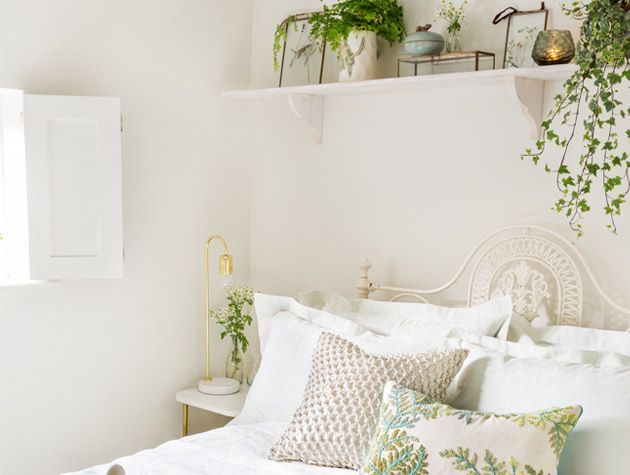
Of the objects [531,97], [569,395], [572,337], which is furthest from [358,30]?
[569,395]

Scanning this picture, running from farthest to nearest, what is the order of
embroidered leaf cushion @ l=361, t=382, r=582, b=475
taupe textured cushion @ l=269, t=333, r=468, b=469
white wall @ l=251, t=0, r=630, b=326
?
white wall @ l=251, t=0, r=630, b=326, taupe textured cushion @ l=269, t=333, r=468, b=469, embroidered leaf cushion @ l=361, t=382, r=582, b=475

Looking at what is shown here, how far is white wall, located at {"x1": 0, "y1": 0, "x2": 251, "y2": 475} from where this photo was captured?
2873 mm

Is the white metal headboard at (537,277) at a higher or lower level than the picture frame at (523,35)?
lower

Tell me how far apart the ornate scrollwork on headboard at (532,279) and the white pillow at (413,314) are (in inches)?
6.4

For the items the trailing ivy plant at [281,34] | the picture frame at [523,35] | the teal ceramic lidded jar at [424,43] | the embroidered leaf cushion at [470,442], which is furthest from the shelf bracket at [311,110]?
the embroidered leaf cushion at [470,442]

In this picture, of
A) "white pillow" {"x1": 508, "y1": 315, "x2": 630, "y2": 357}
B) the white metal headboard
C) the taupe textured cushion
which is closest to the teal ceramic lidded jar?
the white metal headboard

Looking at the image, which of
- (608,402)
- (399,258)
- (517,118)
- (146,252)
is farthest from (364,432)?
(146,252)

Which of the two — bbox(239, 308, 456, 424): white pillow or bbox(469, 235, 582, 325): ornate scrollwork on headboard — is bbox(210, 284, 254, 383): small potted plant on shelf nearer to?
bbox(239, 308, 456, 424): white pillow

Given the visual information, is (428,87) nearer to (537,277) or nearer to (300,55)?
(300,55)

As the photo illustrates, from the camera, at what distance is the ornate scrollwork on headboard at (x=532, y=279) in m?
2.50

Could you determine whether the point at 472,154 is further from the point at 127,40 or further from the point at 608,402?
the point at 127,40

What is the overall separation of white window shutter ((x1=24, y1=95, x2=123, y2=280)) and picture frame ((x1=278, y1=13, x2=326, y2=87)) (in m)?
0.78

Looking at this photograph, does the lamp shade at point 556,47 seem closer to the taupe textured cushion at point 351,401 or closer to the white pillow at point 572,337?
the white pillow at point 572,337

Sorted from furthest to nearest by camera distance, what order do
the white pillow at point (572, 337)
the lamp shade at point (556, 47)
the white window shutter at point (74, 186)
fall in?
the white window shutter at point (74, 186)
the lamp shade at point (556, 47)
the white pillow at point (572, 337)
